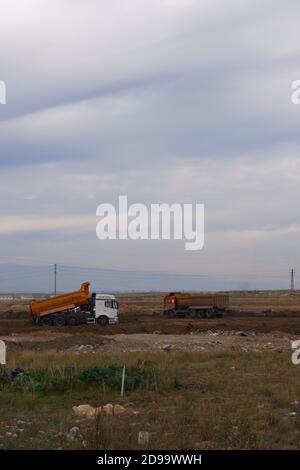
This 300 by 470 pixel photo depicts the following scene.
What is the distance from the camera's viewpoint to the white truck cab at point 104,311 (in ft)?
149

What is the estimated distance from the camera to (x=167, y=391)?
15805 millimetres

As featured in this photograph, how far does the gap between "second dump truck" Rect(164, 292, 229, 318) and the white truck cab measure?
956 centimetres

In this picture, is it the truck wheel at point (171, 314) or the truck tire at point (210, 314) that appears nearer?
the truck tire at point (210, 314)

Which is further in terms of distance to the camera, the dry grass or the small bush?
the small bush

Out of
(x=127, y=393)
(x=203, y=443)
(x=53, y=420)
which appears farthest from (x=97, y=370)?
(x=203, y=443)

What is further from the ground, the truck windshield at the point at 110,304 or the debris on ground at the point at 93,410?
the truck windshield at the point at 110,304

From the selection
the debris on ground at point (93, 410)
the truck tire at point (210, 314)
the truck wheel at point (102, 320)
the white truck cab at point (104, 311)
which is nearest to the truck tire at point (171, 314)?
the truck tire at point (210, 314)

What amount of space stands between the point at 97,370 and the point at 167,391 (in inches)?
79.2

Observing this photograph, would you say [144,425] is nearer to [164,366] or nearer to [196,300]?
[164,366]

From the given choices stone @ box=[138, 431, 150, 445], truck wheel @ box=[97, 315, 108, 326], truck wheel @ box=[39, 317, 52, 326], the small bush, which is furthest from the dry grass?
truck wheel @ box=[39, 317, 52, 326]

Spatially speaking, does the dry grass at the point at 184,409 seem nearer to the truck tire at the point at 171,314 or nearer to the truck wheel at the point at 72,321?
the truck wheel at the point at 72,321

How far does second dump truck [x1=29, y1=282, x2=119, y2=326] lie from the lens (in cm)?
4538

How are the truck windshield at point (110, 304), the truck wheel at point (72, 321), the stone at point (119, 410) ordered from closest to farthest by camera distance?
the stone at point (119, 410)
the truck wheel at point (72, 321)
the truck windshield at point (110, 304)

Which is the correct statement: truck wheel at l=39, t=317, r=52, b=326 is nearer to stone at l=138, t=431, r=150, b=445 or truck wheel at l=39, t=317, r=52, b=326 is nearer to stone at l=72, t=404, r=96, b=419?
stone at l=72, t=404, r=96, b=419
